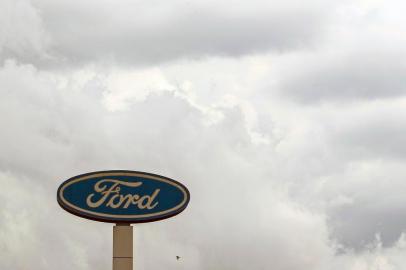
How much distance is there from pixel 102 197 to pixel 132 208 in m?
2.01

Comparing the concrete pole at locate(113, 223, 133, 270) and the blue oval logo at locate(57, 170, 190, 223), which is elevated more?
the blue oval logo at locate(57, 170, 190, 223)

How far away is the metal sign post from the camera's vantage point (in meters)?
104

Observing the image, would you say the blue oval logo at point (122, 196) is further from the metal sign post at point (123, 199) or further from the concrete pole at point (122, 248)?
the concrete pole at point (122, 248)

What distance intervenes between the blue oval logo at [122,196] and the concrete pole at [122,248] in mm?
644

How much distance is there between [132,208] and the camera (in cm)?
10469

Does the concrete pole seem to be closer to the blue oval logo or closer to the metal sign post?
the metal sign post

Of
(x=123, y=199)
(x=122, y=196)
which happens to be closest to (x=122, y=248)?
(x=123, y=199)

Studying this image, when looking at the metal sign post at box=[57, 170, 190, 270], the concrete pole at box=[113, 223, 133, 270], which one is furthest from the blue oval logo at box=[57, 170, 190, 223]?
the concrete pole at box=[113, 223, 133, 270]

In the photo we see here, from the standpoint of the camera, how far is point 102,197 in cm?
10431

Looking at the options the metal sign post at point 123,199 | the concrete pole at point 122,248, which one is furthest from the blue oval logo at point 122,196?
the concrete pole at point 122,248

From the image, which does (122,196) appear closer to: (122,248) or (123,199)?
(123,199)

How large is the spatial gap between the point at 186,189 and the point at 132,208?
3709mm

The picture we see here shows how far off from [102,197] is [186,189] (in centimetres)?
543

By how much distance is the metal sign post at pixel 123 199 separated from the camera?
10375 centimetres
